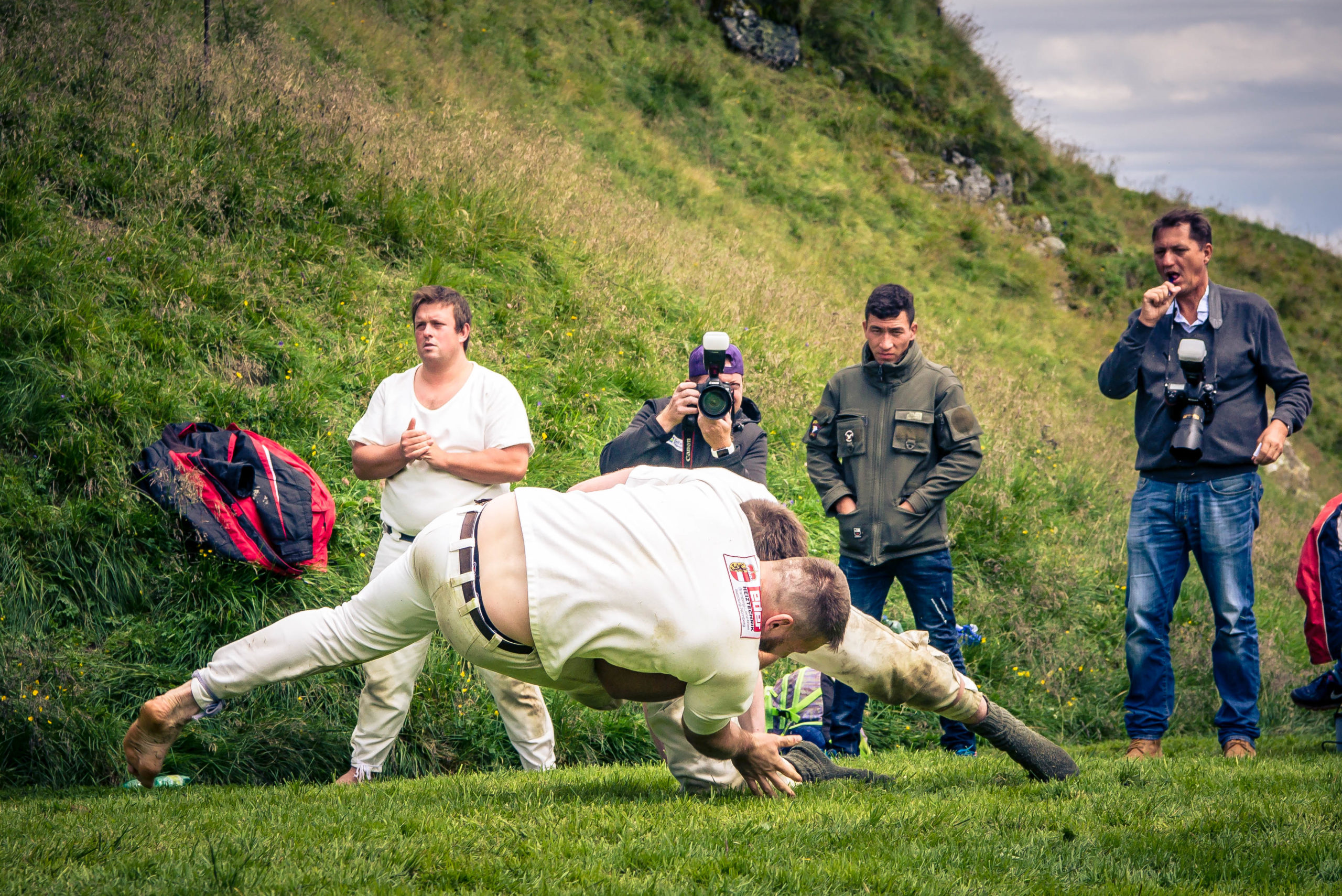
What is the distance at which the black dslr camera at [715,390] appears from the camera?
4.89 metres

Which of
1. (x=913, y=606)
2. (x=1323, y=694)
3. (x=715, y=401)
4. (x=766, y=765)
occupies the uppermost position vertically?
(x=715, y=401)

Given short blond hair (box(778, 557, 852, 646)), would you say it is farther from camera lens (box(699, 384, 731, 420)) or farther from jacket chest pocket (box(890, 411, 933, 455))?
jacket chest pocket (box(890, 411, 933, 455))

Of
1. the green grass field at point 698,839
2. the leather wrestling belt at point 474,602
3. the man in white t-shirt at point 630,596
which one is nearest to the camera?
the green grass field at point 698,839

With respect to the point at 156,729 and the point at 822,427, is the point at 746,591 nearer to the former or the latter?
the point at 156,729

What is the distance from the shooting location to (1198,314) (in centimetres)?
557

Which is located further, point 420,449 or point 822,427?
point 822,427

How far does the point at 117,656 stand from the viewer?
5520mm

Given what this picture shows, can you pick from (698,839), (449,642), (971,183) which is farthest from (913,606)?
(971,183)

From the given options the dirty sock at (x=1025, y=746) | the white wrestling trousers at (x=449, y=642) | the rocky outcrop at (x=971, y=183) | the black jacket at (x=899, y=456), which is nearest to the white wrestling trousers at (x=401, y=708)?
the white wrestling trousers at (x=449, y=642)

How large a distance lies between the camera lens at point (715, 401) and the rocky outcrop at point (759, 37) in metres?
18.0

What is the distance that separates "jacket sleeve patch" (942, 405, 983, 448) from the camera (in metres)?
5.58

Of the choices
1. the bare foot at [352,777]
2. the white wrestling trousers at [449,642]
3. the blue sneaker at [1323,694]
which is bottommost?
the bare foot at [352,777]

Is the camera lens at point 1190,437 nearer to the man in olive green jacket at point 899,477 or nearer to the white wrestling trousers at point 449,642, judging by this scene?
the man in olive green jacket at point 899,477

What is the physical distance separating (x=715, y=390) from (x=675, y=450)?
0.46m
